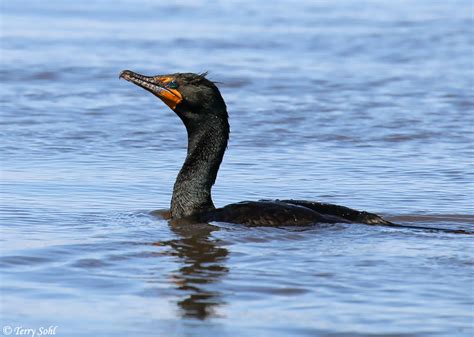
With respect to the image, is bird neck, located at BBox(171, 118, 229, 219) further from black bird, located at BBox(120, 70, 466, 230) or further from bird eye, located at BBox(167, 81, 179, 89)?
bird eye, located at BBox(167, 81, 179, 89)

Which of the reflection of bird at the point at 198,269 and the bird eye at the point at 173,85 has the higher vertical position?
the bird eye at the point at 173,85

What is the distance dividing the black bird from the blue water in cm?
26

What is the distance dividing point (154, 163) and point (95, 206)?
2898 millimetres

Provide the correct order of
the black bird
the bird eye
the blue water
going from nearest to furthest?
1. the blue water
2. the black bird
3. the bird eye

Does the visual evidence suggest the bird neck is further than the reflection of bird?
Yes

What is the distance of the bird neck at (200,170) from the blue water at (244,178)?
262 mm
